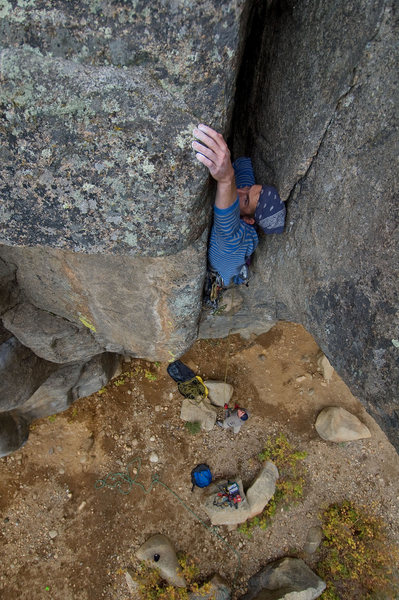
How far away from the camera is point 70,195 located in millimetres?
2240

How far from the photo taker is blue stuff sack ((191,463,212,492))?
20.2 feet

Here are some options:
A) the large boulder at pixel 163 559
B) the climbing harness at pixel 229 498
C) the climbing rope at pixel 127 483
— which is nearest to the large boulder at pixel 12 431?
the climbing rope at pixel 127 483

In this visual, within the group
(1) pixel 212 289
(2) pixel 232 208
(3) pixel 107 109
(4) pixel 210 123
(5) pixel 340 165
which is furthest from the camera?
(1) pixel 212 289

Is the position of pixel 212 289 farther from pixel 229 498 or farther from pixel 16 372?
pixel 229 498

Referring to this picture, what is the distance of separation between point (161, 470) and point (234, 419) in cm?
156

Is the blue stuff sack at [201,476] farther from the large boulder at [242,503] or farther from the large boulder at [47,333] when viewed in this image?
the large boulder at [47,333]

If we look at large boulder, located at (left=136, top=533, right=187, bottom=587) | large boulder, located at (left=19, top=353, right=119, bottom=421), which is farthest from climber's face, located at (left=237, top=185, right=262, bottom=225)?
large boulder, located at (left=136, top=533, right=187, bottom=587)

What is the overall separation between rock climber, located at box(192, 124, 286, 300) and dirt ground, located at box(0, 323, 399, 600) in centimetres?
352

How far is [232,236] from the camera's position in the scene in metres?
2.98

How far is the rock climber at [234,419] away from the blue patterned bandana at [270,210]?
4.09 meters

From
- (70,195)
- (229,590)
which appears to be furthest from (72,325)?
(229,590)

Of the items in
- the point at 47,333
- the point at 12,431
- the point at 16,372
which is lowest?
the point at 12,431

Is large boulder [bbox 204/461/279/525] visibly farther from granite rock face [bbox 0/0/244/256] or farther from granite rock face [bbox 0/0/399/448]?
granite rock face [bbox 0/0/244/256]

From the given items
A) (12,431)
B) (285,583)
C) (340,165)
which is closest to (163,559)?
(285,583)
